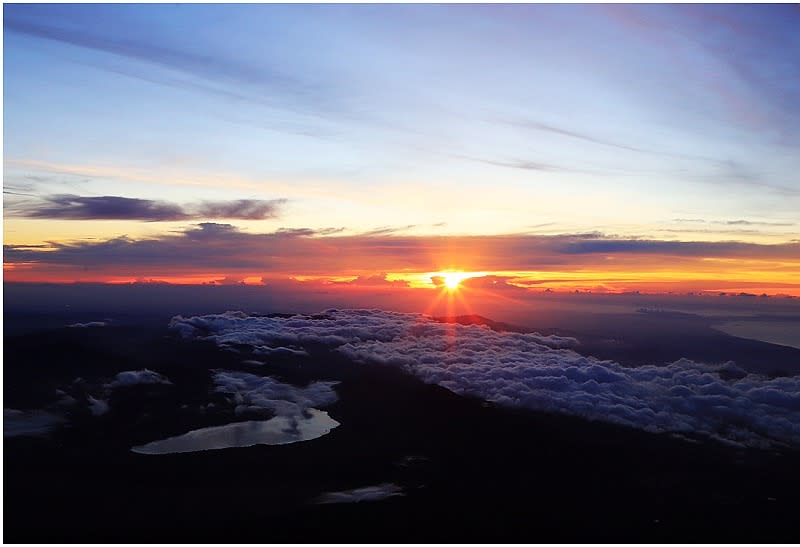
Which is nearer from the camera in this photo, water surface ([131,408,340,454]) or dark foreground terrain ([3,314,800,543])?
dark foreground terrain ([3,314,800,543])

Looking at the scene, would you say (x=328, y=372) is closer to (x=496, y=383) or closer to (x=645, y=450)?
(x=496, y=383)

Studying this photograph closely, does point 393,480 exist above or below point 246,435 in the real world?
below

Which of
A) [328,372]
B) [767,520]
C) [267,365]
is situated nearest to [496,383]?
[328,372]

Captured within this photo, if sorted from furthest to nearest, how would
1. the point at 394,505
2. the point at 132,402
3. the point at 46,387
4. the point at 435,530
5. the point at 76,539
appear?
the point at 46,387 → the point at 132,402 → the point at 394,505 → the point at 435,530 → the point at 76,539

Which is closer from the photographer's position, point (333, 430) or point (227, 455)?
point (227, 455)

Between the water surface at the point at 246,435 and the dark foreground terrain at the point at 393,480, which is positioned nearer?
the dark foreground terrain at the point at 393,480

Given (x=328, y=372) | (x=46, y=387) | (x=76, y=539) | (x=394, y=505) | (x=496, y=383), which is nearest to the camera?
(x=76, y=539)

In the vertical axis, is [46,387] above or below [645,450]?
above

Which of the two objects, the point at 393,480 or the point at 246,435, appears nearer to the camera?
the point at 393,480
